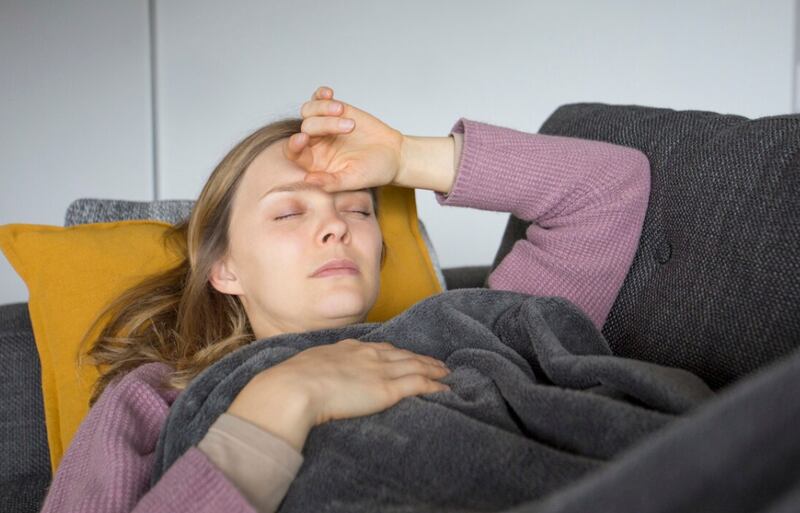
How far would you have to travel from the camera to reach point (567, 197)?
129cm

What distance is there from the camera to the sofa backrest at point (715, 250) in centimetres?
96

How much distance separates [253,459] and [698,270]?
0.65 metres

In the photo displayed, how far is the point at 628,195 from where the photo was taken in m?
1.23

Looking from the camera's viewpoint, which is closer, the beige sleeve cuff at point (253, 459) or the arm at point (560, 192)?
the beige sleeve cuff at point (253, 459)

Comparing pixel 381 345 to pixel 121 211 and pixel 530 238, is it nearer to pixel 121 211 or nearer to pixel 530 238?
pixel 530 238

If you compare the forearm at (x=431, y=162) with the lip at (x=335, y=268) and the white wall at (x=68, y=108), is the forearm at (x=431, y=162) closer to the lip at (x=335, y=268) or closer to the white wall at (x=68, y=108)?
the lip at (x=335, y=268)

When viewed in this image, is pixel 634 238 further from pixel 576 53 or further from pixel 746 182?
pixel 576 53

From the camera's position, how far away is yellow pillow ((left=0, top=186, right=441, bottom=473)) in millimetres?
1340

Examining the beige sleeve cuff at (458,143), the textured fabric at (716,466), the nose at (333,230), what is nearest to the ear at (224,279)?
the nose at (333,230)

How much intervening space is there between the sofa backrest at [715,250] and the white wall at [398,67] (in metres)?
1.70

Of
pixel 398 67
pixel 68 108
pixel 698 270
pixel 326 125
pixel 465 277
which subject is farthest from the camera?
pixel 398 67

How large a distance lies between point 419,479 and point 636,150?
729 mm

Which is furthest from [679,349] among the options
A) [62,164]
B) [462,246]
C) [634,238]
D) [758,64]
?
[62,164]

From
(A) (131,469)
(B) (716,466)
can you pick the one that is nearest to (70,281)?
(A) (131,469)
